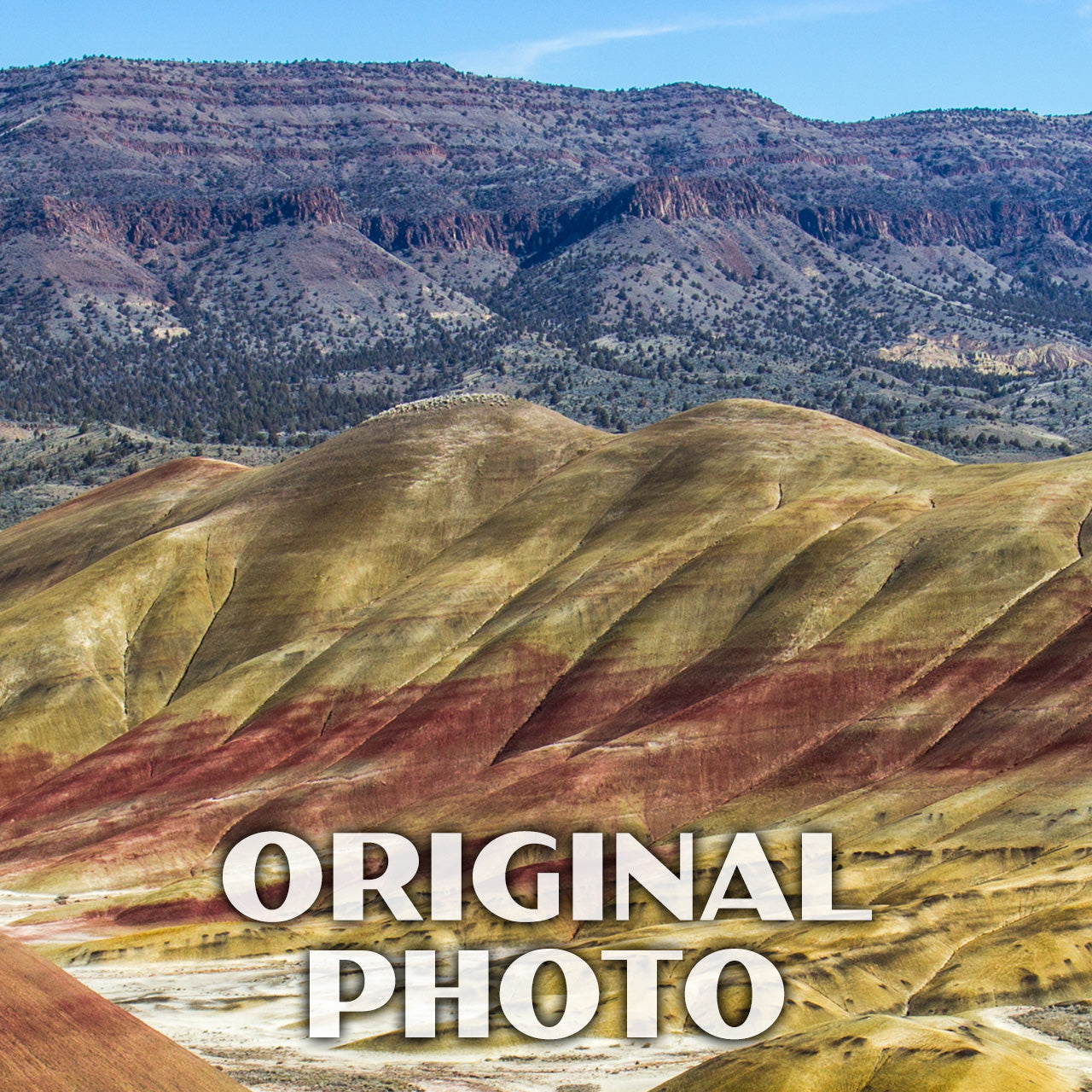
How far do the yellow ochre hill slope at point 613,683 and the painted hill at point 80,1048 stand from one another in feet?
60.3

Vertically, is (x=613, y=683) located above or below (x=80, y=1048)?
above

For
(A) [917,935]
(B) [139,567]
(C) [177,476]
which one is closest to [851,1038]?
(A) [917,935]

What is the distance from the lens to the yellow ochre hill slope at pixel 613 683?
66.8 m

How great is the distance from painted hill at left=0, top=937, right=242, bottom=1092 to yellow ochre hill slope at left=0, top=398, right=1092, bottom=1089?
18.4 m

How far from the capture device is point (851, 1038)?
45.6 meters

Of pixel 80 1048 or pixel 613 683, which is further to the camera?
pixel 613 683

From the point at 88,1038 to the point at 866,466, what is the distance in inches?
3220

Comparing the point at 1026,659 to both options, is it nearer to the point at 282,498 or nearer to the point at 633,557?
the point at 633,557

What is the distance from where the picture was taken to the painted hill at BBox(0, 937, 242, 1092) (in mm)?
45594

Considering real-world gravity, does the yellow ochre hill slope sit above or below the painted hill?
above

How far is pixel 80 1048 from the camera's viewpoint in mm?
47719

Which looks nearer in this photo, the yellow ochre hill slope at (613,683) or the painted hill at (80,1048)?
the painted hill at (80,1048)

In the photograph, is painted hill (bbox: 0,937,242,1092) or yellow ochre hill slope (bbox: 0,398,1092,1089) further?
yellow ochre hill slope (bbox: 0,398,1092,1089)

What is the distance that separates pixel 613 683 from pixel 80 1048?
52.9 m
